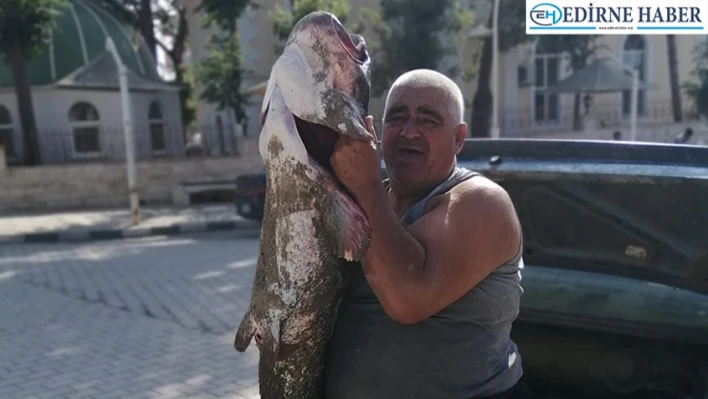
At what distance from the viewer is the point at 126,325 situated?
5.75 meters

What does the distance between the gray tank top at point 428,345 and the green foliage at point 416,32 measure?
14.6 meters

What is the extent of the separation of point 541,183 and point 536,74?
905 inches

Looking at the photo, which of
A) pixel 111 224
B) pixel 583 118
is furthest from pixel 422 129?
pixel 583 118

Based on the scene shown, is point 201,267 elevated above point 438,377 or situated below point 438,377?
below

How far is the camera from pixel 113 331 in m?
5.57

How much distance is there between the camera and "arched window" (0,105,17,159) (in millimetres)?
19578

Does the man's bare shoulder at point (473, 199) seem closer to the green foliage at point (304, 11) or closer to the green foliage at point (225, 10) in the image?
the green foliage at point (304, 11)

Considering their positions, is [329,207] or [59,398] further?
[59,398]

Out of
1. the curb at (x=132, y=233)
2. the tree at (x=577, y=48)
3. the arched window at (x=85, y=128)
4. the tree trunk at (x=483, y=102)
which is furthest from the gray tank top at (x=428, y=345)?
the tree at (x=577, y=48)

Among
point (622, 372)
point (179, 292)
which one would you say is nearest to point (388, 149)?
point (622, 372)

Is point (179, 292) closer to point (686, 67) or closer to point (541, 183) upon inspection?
point (541, 183)

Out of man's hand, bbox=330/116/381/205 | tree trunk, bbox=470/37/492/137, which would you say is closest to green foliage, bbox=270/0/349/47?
tree trunk, bbox=470/37/492/137

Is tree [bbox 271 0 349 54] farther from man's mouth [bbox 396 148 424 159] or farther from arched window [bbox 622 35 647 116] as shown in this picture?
man's mouth [bbox 396 148 424 159]

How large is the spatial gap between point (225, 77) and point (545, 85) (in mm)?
12719
